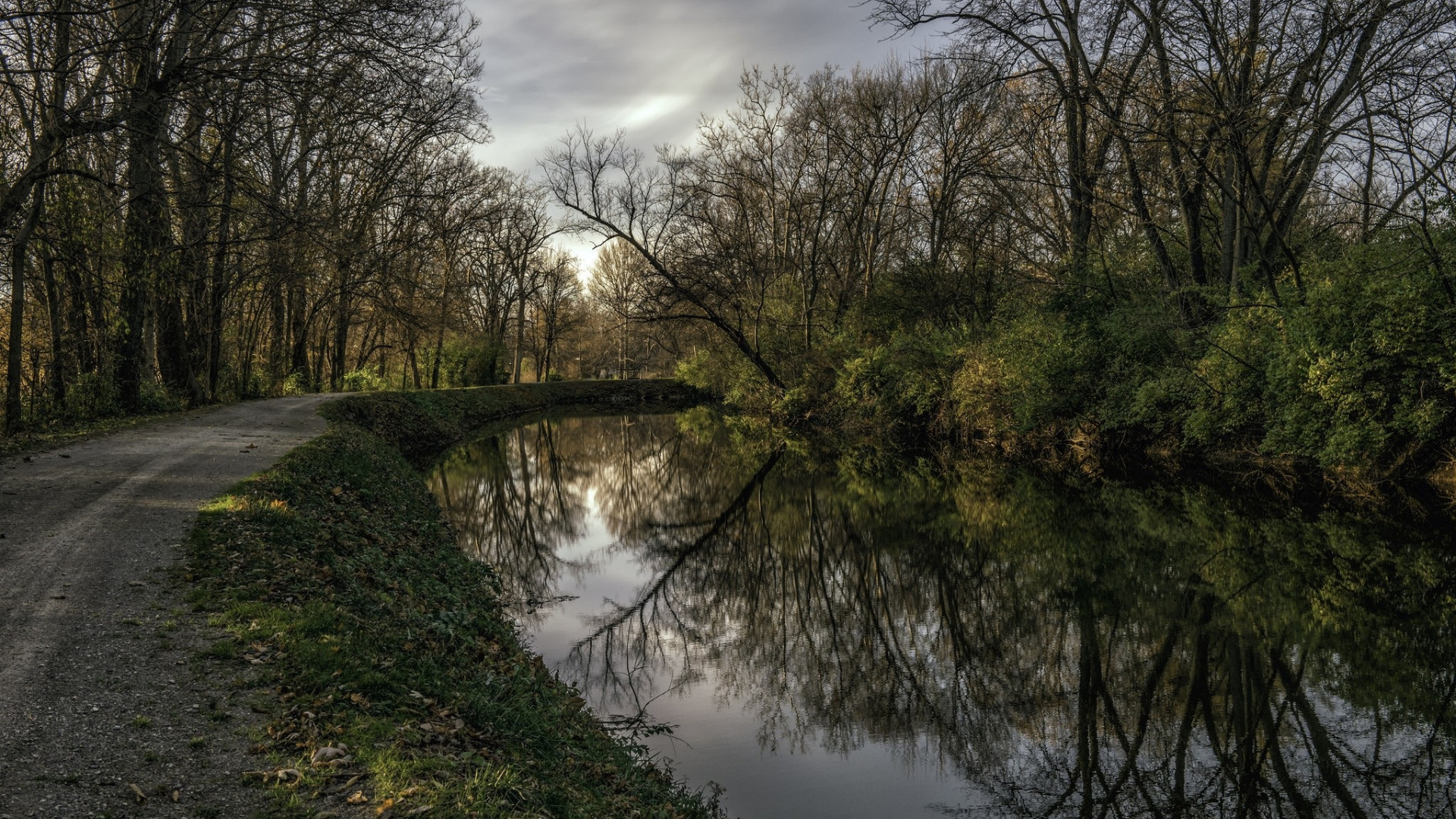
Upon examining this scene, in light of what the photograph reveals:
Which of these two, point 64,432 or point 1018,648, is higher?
point 64,432

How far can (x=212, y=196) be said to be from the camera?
18031 mm

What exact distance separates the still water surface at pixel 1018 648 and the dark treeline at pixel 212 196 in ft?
24.4

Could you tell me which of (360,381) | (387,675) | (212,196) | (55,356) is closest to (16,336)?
(55,356)

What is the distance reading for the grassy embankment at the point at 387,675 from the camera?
13.8ft

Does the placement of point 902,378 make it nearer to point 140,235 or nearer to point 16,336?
point 140,235

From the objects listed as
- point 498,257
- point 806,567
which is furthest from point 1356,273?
point 498,257

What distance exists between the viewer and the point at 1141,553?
38.5ft

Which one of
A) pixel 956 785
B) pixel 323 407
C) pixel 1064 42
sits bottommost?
pixel 956 785

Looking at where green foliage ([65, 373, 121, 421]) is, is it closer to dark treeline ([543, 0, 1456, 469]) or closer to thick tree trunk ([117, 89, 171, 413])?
thick tree trunk ([117, 89, 171, 413])

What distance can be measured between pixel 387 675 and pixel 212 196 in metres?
16.8

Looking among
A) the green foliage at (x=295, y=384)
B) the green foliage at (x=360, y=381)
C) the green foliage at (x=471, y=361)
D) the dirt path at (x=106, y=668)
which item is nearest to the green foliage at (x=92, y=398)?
the dirt path at (x=106, y=668)

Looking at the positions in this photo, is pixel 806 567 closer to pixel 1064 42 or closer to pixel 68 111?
pixel 68 111

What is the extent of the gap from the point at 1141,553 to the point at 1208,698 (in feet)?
16.5

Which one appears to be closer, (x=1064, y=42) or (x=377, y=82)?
(x=377, y=82)
